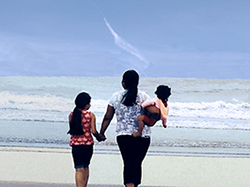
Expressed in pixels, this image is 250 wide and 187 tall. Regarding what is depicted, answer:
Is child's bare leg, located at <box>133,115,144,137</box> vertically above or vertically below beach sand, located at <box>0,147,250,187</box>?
above

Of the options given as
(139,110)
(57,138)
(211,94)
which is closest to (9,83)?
(211,94)

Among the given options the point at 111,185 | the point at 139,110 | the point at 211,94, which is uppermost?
the point at 211,94

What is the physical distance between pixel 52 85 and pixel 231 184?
45.9 meters

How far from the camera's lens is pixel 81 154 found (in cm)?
442

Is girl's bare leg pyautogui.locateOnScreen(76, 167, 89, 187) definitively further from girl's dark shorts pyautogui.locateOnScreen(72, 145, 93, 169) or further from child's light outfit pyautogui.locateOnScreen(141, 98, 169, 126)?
child's light outfit pyautogui.locateOnScreen(141, 98, 169, 126)

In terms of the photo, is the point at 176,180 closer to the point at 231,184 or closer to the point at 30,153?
the point at 231,184

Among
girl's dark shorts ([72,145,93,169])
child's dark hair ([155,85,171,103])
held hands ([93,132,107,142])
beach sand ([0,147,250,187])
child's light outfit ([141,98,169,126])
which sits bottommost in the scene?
beach sand ([0,147,250,187])

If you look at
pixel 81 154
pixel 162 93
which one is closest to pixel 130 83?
pixel 162 93

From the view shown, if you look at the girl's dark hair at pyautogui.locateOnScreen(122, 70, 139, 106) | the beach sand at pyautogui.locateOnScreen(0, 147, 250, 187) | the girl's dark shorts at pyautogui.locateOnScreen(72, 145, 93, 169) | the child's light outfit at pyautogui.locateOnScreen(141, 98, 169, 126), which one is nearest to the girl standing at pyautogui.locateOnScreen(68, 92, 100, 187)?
the girl's dark shorts at pyautogui.locateOnScreen(72, 145, 93, 169)

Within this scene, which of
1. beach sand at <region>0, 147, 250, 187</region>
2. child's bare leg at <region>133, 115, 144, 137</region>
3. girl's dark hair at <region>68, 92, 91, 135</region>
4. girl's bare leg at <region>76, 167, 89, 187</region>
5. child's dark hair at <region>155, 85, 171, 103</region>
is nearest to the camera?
child's bare leg at <region>133, 115, 144, 137</region>

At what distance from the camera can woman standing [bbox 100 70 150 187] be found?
4.18m

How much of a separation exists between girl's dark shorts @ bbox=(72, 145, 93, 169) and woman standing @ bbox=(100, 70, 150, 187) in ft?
1.33

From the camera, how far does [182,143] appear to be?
11.4 meters

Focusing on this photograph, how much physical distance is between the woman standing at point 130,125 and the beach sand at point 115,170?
4.21 ft
